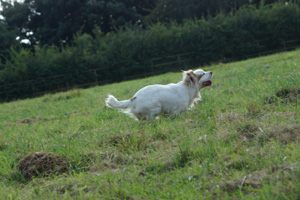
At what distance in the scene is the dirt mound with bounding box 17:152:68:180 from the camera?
3.92 metres

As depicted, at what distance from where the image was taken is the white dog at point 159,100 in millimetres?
5797

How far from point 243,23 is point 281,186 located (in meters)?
24.5

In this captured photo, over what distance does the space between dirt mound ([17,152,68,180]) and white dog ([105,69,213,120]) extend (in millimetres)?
1930

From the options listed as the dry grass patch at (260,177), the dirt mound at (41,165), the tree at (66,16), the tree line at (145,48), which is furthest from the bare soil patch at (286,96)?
the tree at (66,16)

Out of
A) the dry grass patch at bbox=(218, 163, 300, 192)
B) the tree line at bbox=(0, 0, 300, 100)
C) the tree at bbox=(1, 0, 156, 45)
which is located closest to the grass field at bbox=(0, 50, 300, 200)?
the dry grass patch at bbox=(218, 163, 300, 192)

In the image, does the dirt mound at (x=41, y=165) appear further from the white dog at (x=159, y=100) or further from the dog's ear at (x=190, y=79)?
the dog's ear at (x=190, y=79)

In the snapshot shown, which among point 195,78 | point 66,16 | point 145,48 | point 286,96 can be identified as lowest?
point 145,48

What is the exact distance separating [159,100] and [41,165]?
2.55 m

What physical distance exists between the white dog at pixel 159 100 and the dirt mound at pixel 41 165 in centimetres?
193

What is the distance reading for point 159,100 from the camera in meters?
5.88

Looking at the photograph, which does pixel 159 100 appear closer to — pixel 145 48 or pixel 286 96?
pixel 286 96

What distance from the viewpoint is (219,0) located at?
118ft

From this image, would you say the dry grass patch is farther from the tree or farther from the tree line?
the tree

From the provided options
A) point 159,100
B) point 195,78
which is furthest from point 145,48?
point 159,100
